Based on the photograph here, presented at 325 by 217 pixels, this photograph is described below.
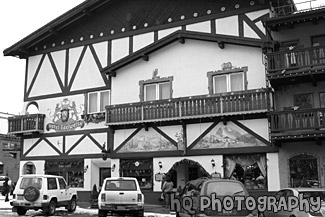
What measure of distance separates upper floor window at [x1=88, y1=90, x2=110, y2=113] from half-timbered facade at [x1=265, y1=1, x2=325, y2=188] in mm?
10503

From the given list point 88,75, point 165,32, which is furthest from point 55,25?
point 165,32

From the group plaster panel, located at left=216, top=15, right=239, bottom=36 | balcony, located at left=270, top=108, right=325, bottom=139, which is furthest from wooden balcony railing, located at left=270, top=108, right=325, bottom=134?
plaster panel, located at left=216, top=15, right=239, bottom=36

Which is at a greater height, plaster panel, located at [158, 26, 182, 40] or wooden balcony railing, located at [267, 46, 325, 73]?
plaster panel, located at [158, 26, 182, 40]

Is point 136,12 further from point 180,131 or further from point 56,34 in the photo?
point 180,131

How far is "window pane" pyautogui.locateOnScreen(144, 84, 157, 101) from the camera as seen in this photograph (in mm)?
→ 24117

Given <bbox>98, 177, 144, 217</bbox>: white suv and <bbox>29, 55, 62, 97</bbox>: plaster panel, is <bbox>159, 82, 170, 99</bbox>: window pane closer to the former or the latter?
<bbox>29, 55, 62, 97</bbox>: plaster panel

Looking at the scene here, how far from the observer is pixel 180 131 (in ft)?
74.0

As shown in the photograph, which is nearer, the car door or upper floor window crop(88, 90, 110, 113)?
the car door

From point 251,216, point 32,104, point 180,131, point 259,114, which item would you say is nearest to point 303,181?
point 259,114

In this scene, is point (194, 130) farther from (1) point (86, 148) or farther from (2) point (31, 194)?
(2) point (31, 194)

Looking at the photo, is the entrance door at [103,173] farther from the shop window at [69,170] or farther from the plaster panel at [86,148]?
the plaster panel at [86,148]

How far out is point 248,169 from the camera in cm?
2084

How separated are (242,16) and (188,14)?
333cm

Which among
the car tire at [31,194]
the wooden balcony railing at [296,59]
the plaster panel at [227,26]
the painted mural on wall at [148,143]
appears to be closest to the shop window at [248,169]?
the painted mural on wall at [148,143]
